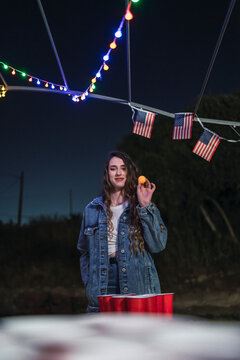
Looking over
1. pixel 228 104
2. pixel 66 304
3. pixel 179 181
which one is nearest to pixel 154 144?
pixel 179 181

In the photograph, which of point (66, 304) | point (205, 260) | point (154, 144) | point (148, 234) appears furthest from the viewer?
point (154, 144)

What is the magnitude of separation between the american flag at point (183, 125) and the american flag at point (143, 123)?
35 centimetres

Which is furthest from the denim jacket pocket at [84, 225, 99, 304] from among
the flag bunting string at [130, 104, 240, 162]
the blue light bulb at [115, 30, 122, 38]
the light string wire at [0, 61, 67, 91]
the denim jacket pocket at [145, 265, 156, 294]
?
the light string wire at [0, 61, 67, 91]

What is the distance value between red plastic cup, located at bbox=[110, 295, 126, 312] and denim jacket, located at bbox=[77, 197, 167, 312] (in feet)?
3.48

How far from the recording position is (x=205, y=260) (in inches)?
463

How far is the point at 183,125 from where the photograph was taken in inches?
226

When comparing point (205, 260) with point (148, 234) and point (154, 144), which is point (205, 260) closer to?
point (154, 144)

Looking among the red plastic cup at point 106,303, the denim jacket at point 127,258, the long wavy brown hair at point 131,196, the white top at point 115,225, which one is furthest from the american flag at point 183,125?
the red plastic cup at point 106,303

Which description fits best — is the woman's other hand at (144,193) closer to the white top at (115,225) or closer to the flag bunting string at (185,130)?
the white top at (115,225)

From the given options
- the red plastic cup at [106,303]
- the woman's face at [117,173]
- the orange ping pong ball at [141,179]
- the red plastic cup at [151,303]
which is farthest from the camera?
the woman's face at [117,173]

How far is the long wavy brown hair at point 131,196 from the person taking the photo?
8.50 feet

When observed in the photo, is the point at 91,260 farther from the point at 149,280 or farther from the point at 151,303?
the point at 151,303

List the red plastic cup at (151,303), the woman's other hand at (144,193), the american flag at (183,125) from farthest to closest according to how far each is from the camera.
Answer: the american flag at (183,125) < the woman's other hand at (144,193) < the red plastic cup at (151,303)

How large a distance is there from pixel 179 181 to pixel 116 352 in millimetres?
11907
